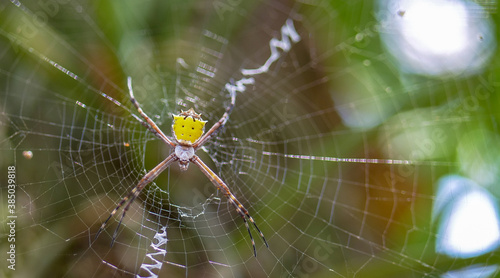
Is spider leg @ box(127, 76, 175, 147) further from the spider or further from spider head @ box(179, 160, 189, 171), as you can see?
spider head @ box(179, 160, 189, 171)

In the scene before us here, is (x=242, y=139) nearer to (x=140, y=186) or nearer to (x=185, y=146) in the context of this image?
(x=185, y=146)

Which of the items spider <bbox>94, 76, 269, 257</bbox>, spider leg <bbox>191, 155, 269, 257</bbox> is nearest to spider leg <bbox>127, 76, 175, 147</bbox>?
spider <bbox>94, 76, 269, 257</bbox>

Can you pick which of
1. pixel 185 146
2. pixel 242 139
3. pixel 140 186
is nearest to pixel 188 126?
pixel 185 146

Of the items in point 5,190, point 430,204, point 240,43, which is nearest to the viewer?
point 5,190

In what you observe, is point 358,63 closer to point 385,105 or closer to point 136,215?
point 385,105

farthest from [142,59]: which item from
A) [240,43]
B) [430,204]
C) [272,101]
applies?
[430,204]

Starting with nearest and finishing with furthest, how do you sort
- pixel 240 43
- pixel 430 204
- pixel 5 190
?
1. pixel 5 190
2. pixel 430 204
3. pixel 240 43
